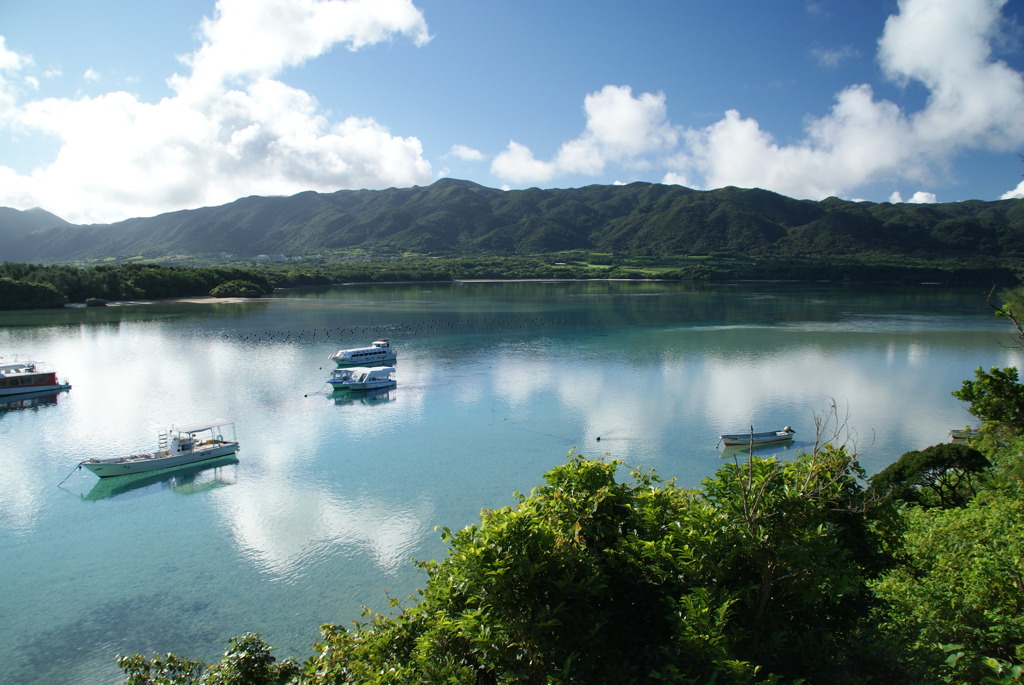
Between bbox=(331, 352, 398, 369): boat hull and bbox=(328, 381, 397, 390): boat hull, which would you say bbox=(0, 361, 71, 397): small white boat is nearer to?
bbox=(331, 352, 398, 369): boat hull

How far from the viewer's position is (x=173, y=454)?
24922 mm

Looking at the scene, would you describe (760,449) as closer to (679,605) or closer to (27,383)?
(679,605)

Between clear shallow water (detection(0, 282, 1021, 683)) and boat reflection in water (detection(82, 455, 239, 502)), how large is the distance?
14 centimetres

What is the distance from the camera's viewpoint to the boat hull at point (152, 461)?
23.3 m

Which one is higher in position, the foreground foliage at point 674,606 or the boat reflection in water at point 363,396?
the foreground foliage at point 674,606

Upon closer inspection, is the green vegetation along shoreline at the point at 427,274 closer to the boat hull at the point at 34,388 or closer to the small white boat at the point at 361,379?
the boat hull at the point at 34,388

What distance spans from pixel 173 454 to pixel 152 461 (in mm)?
818

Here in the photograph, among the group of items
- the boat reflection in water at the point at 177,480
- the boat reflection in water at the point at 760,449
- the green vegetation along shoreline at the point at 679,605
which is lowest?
the boat reflection in water at the point at 177,480

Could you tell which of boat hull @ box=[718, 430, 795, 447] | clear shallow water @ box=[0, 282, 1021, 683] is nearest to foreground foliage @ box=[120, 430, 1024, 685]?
clear shallow water @ box=[0, 282, 1021, 683]

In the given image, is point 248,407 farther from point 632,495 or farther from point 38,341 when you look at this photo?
point 38,341

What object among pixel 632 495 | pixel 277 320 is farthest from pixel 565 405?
pixel 277 320

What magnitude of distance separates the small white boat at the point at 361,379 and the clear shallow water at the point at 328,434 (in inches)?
48.5

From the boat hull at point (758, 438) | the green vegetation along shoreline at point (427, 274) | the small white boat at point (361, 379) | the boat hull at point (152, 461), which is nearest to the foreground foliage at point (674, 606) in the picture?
the boat hull at point (758, 438)

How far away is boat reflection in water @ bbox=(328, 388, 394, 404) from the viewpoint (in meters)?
36.1
